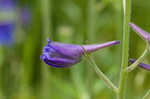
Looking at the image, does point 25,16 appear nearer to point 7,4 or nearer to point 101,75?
point 7,4

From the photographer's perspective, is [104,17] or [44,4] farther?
[104,17]

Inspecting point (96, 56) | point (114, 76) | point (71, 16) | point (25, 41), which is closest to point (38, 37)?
point (25, 41)

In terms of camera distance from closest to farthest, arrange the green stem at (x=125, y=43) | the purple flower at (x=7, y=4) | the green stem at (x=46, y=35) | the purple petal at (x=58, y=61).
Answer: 1. the green stem at (x=125, y=43)
2. the purple petal at (x=58, y=61)
3. the green stem at (x=46, y=35)
4. the purple flower at (x=7, y=4)

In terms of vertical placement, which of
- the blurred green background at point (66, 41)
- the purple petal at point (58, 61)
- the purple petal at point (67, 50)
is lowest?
the blurred green background at point (66, 41)

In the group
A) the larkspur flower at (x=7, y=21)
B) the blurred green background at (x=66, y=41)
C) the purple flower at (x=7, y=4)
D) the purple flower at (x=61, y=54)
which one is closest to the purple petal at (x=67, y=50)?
the purple flower at (x=61, y=54)

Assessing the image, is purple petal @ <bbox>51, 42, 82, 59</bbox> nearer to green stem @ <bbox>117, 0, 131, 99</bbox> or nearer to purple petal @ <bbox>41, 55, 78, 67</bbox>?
purple petal @ <bbox>41, 55, 78, 67</bbox>

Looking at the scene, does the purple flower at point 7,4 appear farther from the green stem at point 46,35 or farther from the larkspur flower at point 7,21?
the green stem at point 46,35

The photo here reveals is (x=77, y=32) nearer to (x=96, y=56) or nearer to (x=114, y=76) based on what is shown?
(x=96, y=56)
